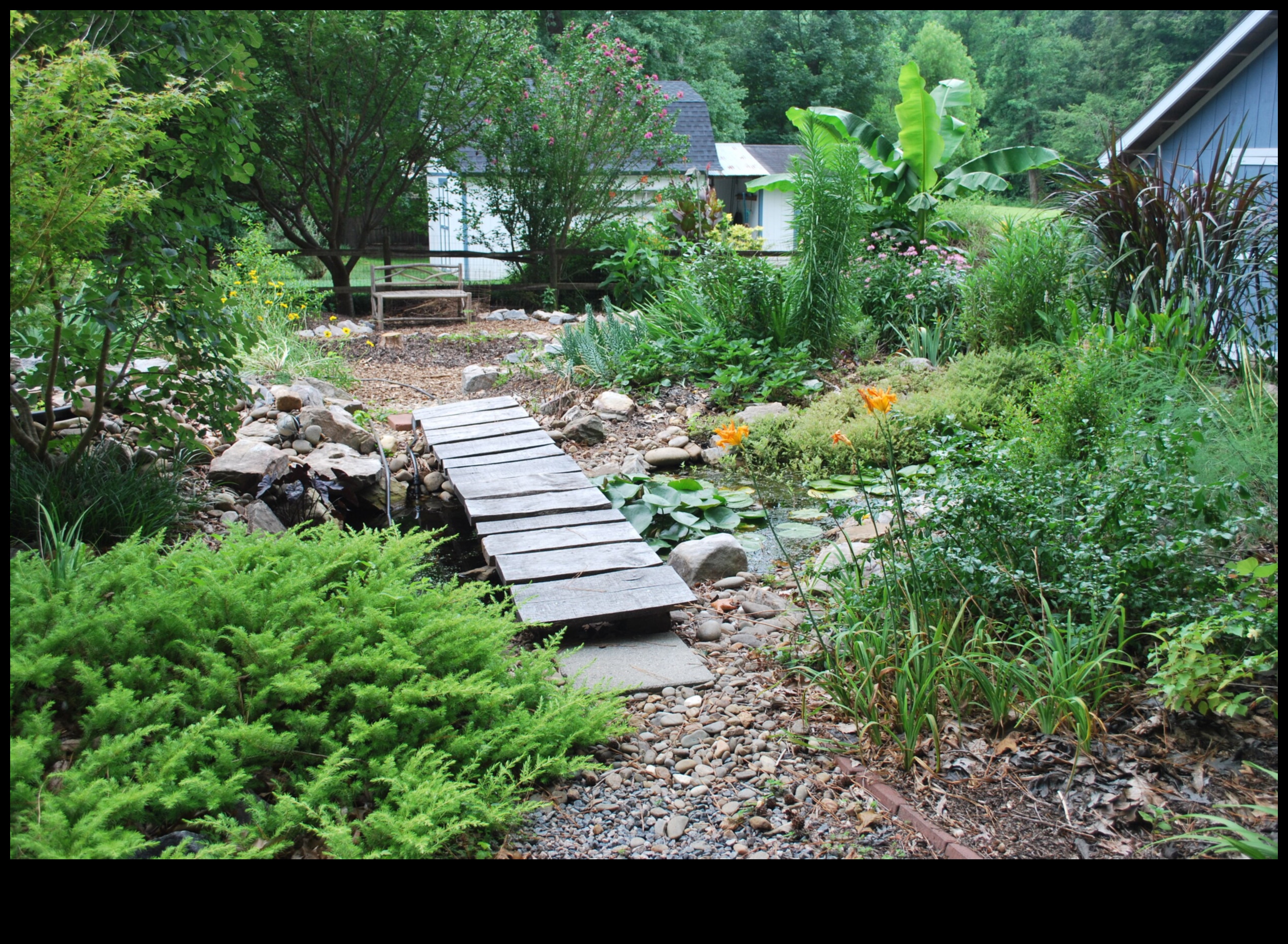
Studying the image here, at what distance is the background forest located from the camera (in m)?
15.7

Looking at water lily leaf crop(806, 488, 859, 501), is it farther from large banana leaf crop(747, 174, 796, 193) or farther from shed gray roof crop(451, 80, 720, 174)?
shed gray roof crop(451, 80, 720, 174)

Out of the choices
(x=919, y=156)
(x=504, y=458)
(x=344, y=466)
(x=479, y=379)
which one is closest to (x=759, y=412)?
(x=504, y=458)

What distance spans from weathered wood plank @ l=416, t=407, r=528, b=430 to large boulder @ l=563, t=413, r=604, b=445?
362mm

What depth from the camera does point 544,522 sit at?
13.1 feet

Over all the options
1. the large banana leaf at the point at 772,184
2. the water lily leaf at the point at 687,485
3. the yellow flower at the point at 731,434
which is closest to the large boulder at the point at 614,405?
the water lily leaf at the point at 687,485

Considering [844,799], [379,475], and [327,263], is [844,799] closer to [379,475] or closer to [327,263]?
[379,475]

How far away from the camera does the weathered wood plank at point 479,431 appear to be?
566 centimetres

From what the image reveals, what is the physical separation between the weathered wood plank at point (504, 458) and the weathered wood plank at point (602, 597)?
1719mm

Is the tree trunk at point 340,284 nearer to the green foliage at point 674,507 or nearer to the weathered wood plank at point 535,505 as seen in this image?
the green foliage at point 674,507

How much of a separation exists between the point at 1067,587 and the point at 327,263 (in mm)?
11961

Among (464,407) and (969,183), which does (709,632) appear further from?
(969,183)
